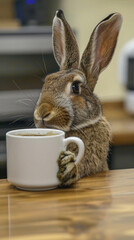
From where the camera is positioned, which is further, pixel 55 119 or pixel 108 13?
pixel 108 13

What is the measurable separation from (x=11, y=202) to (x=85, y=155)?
16cm

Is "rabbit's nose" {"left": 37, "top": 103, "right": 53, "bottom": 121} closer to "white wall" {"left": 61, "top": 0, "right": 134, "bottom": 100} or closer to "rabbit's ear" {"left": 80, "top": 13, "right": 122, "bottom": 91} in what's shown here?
"rabbit's ear" {"left": 80, "top": 13, "right": 122, "bottom": 91}

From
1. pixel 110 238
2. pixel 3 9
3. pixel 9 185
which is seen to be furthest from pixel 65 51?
pixel 3 9

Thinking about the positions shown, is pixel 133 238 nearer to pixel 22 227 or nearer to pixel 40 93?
pixel 22 227

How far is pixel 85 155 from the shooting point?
2.71 feet

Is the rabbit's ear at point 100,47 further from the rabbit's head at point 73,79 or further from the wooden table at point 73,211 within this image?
the wooden table at point 73,211

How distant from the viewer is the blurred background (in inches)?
34.8

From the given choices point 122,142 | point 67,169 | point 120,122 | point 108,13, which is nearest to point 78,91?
point 67,169

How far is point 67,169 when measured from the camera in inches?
30.5

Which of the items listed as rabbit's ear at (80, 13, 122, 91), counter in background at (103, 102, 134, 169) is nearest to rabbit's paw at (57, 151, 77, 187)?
rabbit's ear at (80, 13, 122, 91)

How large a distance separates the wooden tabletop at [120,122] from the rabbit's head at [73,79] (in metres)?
0.46

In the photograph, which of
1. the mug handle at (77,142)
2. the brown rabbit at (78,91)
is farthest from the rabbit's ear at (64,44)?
the mug handle at (77,142)

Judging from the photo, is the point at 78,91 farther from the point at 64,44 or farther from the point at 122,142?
the point at 122,142

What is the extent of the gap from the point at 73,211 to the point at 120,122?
1063 mm
